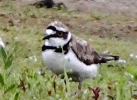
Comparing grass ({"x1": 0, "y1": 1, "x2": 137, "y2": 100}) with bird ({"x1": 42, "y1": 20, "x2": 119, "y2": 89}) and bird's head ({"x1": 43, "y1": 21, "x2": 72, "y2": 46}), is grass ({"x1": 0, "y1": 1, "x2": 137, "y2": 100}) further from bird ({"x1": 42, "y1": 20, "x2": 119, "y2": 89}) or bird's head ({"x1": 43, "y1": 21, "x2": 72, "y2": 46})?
bird's head ({"x1": 43, "y1": 21, "x2": 72, "y2": 46})

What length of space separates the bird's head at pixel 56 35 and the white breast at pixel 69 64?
148mm

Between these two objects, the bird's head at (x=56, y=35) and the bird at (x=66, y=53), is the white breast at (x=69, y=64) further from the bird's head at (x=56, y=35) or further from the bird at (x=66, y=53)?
the bird's head at (x=56, y=35)

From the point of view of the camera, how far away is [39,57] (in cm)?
1092

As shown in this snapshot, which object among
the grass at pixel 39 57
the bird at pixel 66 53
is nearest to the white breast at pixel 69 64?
the bird at pixel 66 53

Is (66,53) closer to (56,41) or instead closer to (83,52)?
(56,41)

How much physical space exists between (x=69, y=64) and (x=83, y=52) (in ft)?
2.32

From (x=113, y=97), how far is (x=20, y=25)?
11.2 metres

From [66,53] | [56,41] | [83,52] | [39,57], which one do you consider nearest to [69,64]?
[66,53]

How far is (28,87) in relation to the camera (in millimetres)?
3193

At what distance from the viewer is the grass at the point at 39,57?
288cm

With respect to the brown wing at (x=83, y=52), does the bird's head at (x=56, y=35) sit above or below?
above

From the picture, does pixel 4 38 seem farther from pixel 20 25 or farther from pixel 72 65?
pixel 72 65

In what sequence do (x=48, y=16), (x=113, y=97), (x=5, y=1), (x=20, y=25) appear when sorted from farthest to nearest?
1. (x=5, y=1)
2. (x=48, y=16)
3. (x=20, y=25)
4. (x=113, y=97)

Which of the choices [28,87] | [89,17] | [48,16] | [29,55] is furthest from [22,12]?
[28,87]
